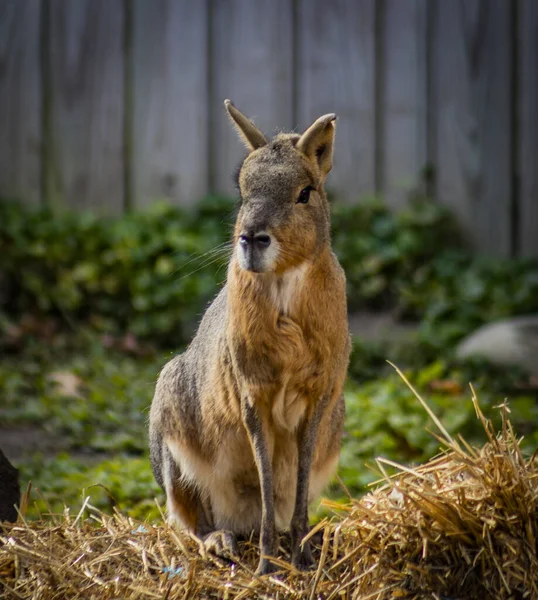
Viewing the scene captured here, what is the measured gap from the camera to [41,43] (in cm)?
845

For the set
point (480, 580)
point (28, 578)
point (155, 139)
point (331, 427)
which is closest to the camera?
point (480, 580)

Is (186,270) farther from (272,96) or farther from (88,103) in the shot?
(88,103)

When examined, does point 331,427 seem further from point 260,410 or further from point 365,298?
point 365,298

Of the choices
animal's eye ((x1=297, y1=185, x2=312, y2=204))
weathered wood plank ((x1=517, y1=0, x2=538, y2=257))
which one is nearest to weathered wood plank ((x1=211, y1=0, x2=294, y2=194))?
weathered wood plank ((x1=517, y1=0, x2=538, y2=257))

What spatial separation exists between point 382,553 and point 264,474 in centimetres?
51

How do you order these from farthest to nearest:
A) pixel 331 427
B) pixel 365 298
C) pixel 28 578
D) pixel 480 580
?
pixel 365 298 < pixel 331 427 < pixel 28 578 < pixel 480 580

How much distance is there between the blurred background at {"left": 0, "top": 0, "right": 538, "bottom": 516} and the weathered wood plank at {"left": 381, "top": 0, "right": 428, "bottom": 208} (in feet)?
0.04

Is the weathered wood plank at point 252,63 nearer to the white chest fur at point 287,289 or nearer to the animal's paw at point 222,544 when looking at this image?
the animal's paw at point 222,544

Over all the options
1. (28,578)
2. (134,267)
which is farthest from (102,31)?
(28,578)

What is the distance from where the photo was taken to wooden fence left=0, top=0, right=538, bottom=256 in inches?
320

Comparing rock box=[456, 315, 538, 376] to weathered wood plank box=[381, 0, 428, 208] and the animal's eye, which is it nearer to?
weathered wood plank box=[381, 0, 428, 208]

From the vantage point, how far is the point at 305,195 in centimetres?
352

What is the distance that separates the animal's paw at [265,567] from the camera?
3559 mm

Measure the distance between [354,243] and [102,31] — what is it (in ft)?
8.61
